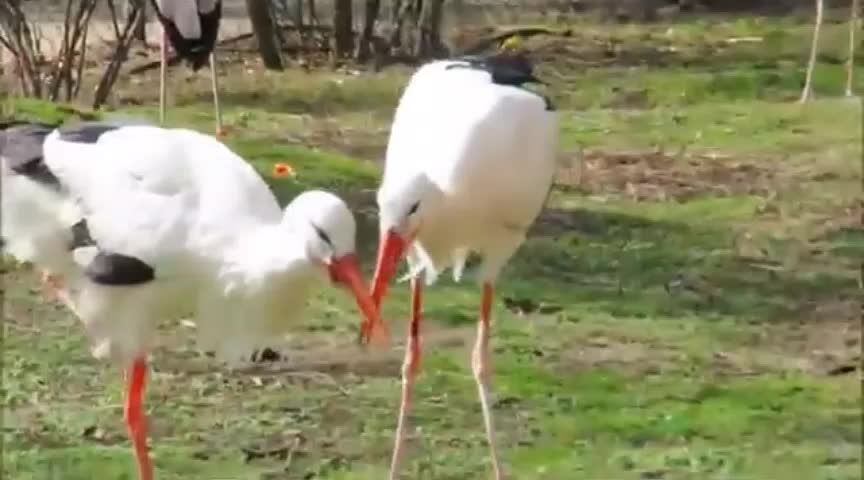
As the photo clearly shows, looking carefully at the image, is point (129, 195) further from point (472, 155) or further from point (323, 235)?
point (472, 155)

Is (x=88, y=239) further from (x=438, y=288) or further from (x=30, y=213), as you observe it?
(x=438, y=288)

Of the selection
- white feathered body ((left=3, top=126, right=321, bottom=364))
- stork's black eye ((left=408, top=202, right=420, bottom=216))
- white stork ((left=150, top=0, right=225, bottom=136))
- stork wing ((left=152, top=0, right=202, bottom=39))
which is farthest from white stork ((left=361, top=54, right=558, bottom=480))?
stork wing ((left=152, top=0, right=202, bottom=39))

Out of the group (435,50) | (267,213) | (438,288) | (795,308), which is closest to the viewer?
(267,213)

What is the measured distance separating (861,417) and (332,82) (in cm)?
896

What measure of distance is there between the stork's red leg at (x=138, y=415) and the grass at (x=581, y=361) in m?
0.35

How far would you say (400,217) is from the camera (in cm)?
395

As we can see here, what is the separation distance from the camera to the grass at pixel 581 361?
3.59 metres

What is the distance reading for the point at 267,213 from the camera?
11.8 ft

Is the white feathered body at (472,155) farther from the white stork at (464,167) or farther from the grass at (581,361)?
the grass at (581,361)

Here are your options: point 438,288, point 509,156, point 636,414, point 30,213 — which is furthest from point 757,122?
point 30,213

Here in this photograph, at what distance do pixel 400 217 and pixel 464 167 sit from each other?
0.76 ft

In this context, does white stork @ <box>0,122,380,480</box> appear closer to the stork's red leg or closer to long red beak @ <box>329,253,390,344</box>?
long red beak @ <box>329,253,390,344</box>

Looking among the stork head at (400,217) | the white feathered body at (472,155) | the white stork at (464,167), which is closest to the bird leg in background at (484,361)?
the white stork at (464,167)

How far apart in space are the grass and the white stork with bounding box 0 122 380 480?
55 cm
